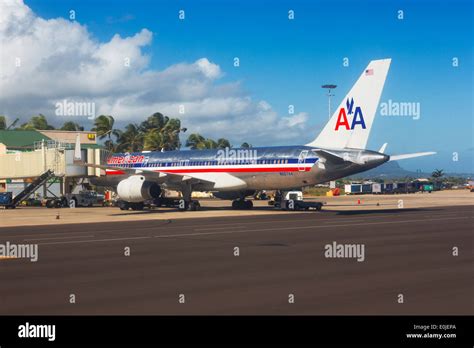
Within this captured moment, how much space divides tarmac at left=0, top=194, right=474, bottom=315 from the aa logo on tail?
16.3m

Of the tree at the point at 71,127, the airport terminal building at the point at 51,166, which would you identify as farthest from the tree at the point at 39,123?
the airport terminal building at the point at 51,166

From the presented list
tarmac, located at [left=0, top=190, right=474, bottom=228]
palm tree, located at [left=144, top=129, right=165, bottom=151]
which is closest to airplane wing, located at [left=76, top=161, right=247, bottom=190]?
tarmac, located at [left=0, top=190, right=474, bottom=228]

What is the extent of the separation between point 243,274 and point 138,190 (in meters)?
33.3

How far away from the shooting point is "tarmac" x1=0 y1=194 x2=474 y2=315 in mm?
12195

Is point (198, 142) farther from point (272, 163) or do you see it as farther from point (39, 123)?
point (272, 163)

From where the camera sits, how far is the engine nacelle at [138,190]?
4856 cm

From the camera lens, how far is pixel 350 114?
4425 centimetres

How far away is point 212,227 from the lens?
33375mm

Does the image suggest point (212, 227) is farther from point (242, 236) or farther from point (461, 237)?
point (461, 237)
